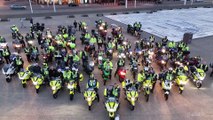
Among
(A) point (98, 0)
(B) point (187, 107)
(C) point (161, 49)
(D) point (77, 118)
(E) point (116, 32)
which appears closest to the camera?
(D) point (77, 118)

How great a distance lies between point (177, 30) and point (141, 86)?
19.3 metres

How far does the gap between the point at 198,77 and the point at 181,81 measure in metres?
1.78

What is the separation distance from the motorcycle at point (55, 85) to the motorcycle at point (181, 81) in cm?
791

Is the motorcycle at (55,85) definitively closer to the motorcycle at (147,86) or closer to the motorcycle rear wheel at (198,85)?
the motorcycle at (147,86)

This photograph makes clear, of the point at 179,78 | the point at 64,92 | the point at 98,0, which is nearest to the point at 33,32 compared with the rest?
the point at 64,92

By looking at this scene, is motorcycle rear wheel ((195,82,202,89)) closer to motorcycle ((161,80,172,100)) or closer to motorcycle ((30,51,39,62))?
motorcycle ((161,80,172,100))

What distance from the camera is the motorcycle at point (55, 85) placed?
12938 mm

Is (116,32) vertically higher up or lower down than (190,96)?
higher up

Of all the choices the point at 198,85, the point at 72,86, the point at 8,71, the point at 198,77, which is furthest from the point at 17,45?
the point at 198,85

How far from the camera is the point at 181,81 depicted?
1365 centimetres

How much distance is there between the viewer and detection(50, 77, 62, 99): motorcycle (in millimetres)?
12938

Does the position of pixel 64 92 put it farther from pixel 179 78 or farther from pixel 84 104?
pixel 179 78

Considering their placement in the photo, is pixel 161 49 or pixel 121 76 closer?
pixel 121 76

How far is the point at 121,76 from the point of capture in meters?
15.2
